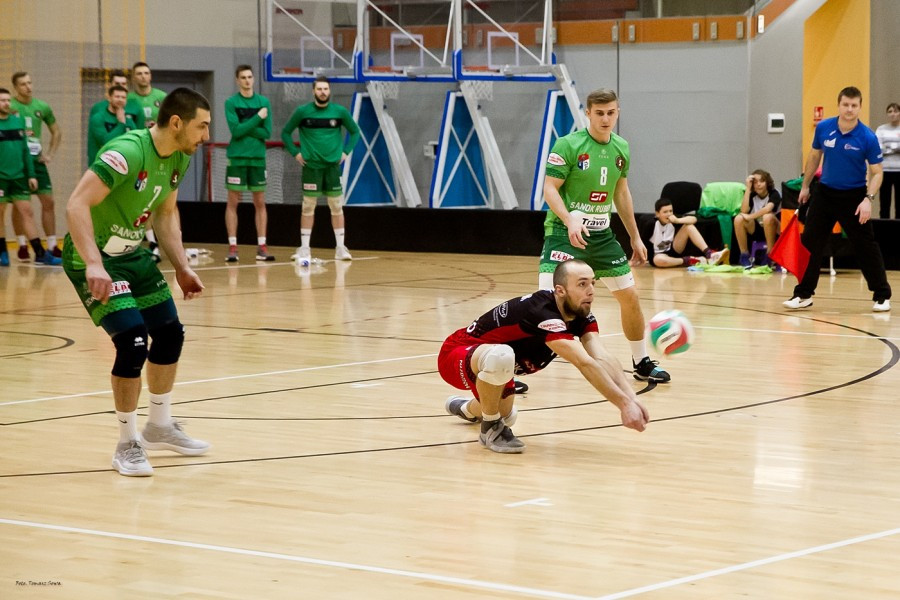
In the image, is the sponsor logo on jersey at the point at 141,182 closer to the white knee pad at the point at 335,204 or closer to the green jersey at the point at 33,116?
the white knee pad at the point at 335,204

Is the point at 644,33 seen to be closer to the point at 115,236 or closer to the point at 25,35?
the point at 25,35

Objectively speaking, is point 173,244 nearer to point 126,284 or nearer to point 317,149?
point 126,284

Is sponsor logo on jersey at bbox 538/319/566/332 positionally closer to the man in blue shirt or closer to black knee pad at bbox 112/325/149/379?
black knee pad at bbox 112/325/149/379

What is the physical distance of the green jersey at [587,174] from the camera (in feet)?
25.3

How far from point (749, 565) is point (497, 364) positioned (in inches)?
72.5

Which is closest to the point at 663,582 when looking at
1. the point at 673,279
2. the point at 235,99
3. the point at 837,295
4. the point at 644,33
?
the point at 837,295

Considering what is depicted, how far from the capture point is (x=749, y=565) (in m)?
4.18

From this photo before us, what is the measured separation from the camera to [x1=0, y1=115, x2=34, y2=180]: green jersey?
15.5 meters

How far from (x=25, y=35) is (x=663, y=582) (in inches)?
655

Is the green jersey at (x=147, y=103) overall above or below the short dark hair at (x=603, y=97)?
above

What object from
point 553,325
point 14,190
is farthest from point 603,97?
point 14,190

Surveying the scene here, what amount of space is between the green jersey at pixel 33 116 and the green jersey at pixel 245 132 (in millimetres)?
2217

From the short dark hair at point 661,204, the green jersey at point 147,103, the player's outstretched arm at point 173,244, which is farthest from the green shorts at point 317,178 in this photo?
the player's outstretched arm at point 173,244

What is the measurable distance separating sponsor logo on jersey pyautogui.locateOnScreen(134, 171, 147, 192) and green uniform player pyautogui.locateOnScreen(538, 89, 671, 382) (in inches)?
109
